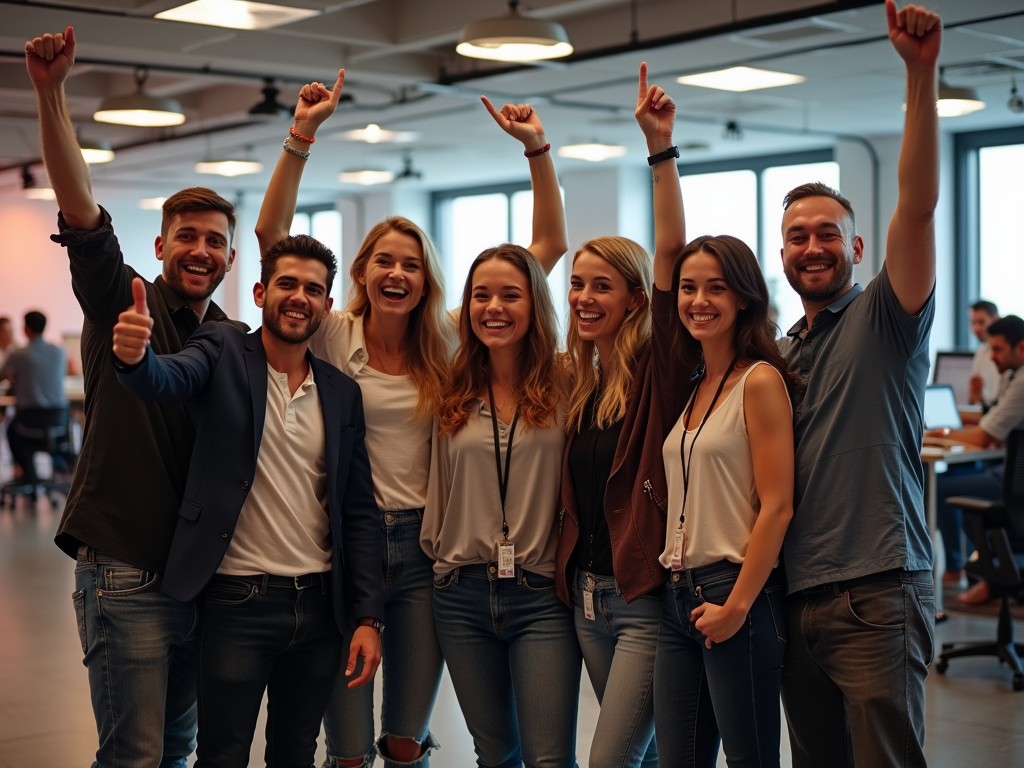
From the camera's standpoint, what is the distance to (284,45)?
26.4 ft

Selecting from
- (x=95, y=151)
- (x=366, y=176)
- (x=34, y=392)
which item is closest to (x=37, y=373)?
(x=34, y=392)

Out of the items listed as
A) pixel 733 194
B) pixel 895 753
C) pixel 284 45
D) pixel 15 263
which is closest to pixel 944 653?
pixel 895 753

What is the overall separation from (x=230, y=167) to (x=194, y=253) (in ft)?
30.6

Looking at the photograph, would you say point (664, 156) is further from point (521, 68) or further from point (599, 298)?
point (521, 68)

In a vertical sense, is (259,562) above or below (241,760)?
above

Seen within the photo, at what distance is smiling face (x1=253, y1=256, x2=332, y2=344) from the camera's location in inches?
105

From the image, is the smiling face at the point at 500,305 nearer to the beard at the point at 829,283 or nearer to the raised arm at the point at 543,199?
the raised arm at the point at 543,199

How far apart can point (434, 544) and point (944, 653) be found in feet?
11.2

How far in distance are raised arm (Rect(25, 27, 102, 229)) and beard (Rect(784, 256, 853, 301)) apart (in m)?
1.61

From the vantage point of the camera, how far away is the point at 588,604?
267cm

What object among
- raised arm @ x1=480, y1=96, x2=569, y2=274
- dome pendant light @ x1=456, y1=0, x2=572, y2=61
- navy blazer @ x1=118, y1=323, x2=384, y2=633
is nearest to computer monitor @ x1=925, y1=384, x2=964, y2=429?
dome pendant light @ x1=456, y1=0, x2=572, y2=61

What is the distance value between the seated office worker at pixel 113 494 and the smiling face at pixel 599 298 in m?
1.01

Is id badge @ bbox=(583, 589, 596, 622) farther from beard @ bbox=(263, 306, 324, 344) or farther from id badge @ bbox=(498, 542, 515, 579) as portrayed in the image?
beard @ bbox=(263, 306, 324, 344)

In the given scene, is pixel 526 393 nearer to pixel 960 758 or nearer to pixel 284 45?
pixel 960 758
